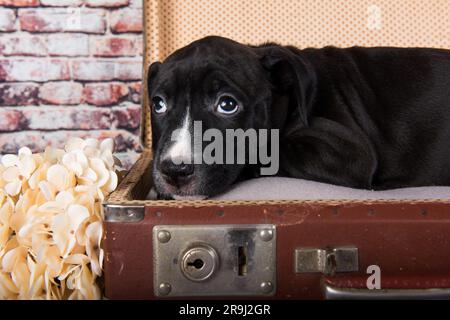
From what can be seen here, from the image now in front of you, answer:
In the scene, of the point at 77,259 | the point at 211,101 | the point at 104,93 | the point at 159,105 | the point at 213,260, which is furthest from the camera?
the point at 104,93

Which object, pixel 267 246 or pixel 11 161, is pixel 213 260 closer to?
pixel 267 246

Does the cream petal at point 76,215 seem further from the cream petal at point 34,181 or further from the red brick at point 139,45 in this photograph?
the red brick at point 139,45

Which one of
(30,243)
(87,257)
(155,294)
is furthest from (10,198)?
(155,294)

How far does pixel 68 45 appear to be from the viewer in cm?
237

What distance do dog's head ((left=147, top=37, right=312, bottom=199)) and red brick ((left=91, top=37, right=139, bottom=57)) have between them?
2.66 ft

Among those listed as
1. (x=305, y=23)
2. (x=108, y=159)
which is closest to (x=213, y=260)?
(x=108, y=159)

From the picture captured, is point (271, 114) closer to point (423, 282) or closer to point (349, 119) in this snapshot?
point (349, 119)

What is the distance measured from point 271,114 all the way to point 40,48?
4.13 feet

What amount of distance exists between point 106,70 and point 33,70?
0.30 metres

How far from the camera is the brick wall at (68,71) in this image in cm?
234

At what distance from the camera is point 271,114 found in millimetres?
1532

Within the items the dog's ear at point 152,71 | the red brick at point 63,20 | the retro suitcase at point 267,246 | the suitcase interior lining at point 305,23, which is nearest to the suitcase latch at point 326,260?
the retro suitcase at point 267,246

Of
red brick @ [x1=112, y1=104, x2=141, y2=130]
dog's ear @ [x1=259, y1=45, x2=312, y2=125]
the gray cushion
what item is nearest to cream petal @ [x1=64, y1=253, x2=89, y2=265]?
the gray cushion

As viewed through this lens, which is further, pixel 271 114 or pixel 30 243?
pixel 271 114
